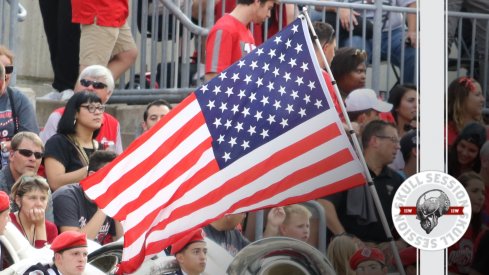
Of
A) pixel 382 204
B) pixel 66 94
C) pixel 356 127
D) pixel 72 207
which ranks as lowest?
pixel 72 207

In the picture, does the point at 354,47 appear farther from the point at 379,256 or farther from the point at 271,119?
the point at 379,256

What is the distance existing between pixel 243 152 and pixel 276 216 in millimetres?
393

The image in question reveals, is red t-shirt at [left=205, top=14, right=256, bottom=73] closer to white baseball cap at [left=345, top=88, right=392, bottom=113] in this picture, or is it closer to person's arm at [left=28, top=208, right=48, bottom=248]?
person's arm at [left=28, top=208, right=48, bottom=248]

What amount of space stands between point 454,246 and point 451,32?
30.8 inches

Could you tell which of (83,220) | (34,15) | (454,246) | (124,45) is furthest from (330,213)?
(34,15)

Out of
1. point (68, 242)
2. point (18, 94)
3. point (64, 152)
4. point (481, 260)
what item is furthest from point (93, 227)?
point (481, 260)

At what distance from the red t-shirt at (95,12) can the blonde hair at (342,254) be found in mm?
5247

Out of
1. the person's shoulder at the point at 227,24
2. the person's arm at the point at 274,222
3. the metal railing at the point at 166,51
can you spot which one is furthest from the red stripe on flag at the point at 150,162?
the metal railing at the point at 166,51

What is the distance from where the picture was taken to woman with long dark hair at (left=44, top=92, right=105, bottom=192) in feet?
27.9

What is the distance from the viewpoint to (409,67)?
204 inches

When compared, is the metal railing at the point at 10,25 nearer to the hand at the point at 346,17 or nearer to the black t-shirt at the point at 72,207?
the black t-shirt at the point at 72,207

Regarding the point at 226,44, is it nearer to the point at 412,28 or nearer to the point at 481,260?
the point at 412,28

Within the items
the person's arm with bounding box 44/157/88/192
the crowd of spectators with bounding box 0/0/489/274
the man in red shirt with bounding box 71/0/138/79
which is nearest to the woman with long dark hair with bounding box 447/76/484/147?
the crowd of spectators with bounding box 0/0/489/274

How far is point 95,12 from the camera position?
33.3 ft
